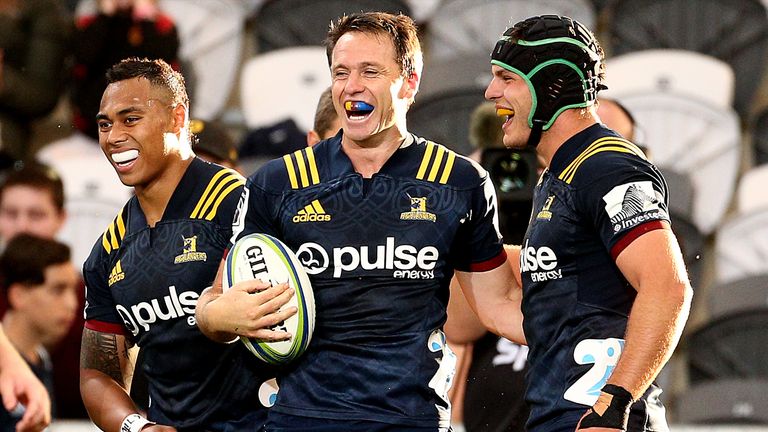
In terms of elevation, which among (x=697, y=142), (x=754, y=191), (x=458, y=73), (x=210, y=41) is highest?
(x=210, y=41)

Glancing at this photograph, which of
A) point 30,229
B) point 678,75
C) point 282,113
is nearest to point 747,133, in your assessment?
point 678,75

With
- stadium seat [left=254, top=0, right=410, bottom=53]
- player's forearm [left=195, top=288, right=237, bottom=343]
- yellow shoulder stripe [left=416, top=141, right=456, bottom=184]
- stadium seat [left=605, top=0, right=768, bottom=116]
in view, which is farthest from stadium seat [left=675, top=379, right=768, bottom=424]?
player's forearm [left=195, top=288, right=237, bottom=343]

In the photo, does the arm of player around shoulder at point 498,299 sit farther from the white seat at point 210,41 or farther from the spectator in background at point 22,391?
the white seat at point 210,41

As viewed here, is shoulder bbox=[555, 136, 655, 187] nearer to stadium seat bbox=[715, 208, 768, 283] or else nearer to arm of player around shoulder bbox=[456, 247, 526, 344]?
arm of player around shoulder bbox=[456, 247, 526, 344]

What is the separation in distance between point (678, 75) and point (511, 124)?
4801 mm

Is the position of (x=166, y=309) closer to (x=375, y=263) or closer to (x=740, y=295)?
(x=375, y=263)

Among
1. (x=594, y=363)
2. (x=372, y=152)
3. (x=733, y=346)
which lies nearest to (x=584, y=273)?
(x=594, y=363)

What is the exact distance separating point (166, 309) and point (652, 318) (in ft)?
5.59

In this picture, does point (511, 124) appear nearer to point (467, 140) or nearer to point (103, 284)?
point (103, 284)

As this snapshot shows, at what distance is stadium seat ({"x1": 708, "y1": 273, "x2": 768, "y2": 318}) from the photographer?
800 cm

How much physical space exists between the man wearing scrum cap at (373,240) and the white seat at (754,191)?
15.2ft

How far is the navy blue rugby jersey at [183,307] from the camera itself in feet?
15.0

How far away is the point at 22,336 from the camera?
6.73 m

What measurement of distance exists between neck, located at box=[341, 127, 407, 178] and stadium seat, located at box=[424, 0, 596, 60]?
470cm
